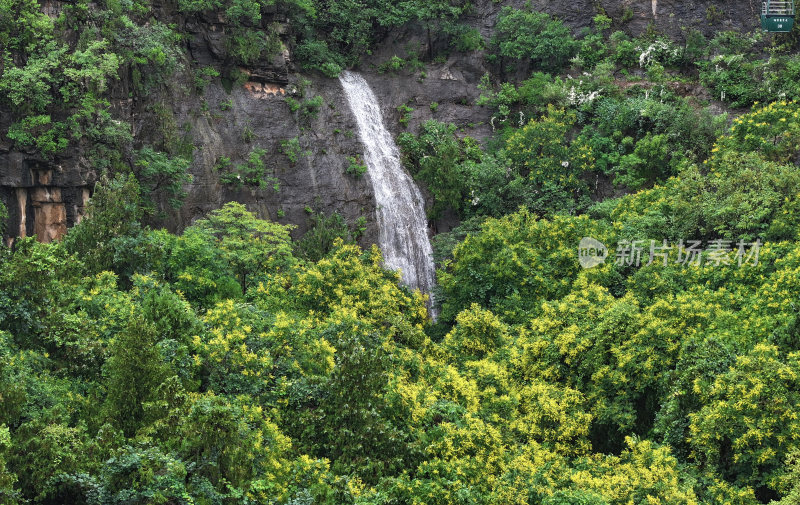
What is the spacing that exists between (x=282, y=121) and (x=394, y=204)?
275 inches

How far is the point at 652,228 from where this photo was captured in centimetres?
3059

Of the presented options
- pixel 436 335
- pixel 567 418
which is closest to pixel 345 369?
pixel 567 418

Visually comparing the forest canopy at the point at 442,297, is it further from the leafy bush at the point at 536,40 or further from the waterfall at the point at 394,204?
the waterfall at the point at 394,204

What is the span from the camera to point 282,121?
39.4 m

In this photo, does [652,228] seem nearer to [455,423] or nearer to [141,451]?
[455,423]

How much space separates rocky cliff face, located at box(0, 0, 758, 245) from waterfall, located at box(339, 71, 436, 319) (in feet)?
2.10

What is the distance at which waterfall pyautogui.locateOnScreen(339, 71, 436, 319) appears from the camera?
122ft

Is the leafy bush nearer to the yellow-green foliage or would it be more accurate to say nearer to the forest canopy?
the forest canopy

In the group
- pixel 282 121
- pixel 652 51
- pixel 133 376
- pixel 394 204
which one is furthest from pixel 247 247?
pixel 652 51

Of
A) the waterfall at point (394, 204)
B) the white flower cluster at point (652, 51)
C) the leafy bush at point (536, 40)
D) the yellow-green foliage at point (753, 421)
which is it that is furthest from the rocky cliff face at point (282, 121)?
the yellow-green foliage at point (753, 421)

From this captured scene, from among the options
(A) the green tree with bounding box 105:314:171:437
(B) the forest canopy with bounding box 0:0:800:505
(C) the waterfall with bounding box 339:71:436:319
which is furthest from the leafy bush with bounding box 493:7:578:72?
(A) the green tree with bounding box 105:314:171:437

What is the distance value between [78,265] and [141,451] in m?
9.69

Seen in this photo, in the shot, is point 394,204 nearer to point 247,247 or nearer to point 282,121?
point 282,121

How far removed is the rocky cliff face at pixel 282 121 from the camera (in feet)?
96.1
